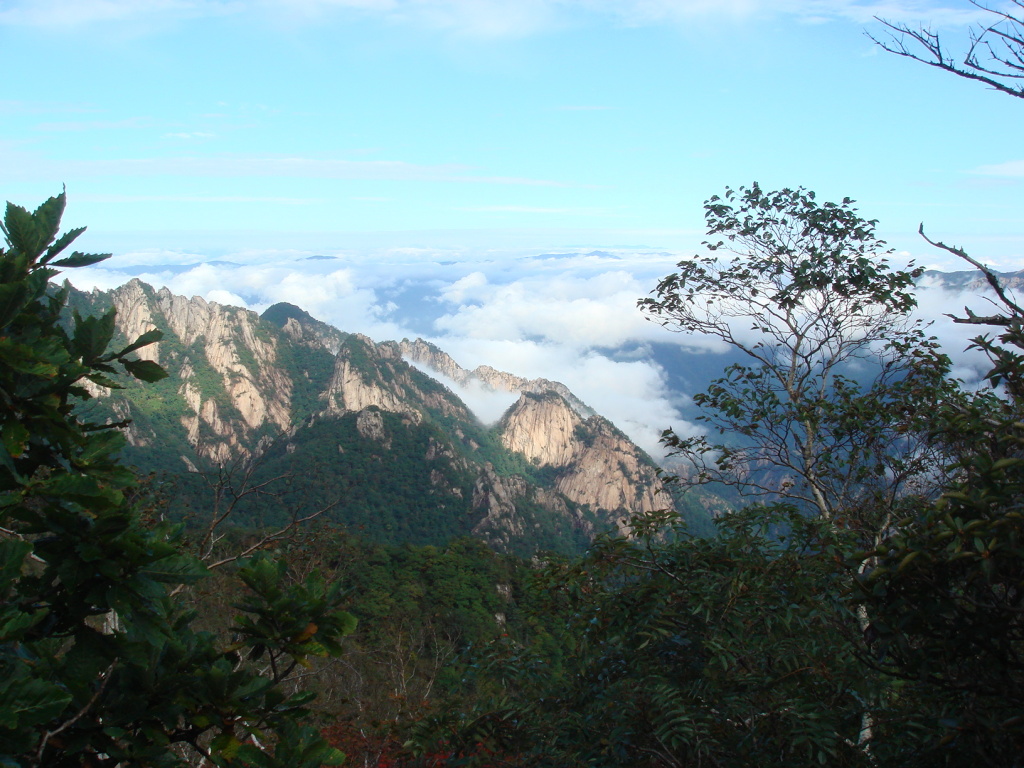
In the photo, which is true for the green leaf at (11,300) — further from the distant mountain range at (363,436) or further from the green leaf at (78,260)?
the distant mountain range at (363,436)

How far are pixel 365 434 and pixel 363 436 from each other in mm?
345

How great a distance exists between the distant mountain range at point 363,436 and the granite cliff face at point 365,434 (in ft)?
0.62

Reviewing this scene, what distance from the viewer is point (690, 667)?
210 inches

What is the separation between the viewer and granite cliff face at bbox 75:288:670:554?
55.8 meters

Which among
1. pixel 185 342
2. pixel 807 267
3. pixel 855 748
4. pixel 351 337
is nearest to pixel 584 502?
pixel 351 337

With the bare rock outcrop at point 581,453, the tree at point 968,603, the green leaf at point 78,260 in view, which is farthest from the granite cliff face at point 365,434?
the tree at point 968,603

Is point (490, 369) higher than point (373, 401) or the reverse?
higher

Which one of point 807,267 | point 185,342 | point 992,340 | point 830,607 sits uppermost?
point 185,342

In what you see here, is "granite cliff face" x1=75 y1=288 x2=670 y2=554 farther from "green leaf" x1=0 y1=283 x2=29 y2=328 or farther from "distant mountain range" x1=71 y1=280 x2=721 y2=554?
"green leaf" x1=0 y1=283 x2=29 y2=328

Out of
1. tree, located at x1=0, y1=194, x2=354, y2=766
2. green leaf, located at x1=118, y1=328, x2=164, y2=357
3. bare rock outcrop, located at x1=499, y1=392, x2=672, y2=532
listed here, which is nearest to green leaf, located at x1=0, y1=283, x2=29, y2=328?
tree, located at x1=0, y1=194, x2=354, y2=766

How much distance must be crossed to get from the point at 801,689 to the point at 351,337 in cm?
8822

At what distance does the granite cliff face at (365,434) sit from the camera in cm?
5578

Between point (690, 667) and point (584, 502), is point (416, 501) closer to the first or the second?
point (584, 502)

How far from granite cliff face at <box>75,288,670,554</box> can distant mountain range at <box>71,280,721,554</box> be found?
188 millimetres
